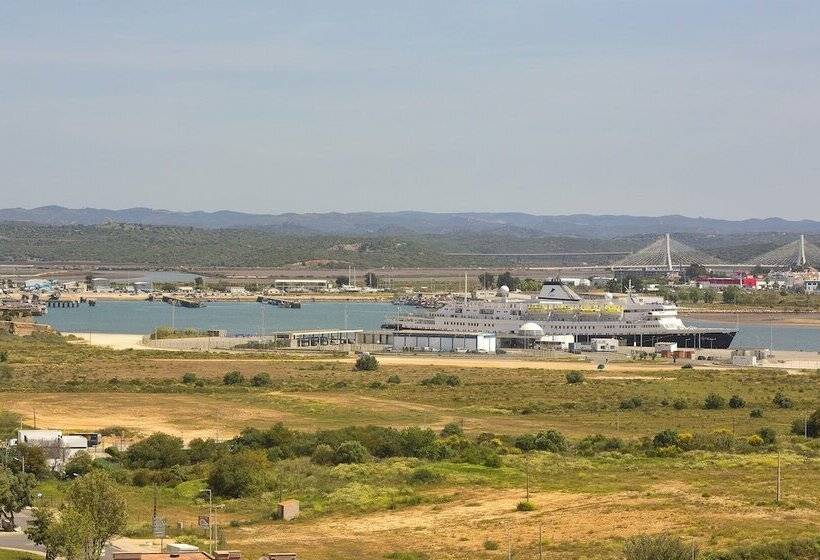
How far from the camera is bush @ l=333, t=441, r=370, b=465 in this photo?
3022 centimetres

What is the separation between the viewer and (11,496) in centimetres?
2334

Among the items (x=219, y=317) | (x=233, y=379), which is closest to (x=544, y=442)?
(x=233, y=379)

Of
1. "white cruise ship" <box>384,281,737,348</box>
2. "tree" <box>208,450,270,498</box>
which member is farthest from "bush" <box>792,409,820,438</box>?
"white cruise ship" <box>384,281,737,348</box>

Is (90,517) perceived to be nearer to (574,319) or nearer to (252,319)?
(574,319)

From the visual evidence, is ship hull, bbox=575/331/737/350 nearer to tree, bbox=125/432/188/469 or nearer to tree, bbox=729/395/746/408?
tree, bbox=729/395/746/408

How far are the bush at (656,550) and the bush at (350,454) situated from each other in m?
11.2

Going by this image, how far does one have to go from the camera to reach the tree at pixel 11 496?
2323 cm

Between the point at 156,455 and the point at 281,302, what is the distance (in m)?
92.9

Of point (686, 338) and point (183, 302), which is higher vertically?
point (686, 338)

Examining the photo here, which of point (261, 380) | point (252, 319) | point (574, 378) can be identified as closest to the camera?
point (261, 380)

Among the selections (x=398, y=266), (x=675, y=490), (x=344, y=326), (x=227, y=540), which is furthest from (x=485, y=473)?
(x=398, y=266)

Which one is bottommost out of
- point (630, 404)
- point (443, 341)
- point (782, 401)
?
point (443, 341)

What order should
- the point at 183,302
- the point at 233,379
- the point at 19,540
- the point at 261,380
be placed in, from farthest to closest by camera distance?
the point at 183,302
the point at 233,379
the point at 261,380
the point at 19,540

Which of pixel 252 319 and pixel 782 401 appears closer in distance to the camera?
pixel 782 401
